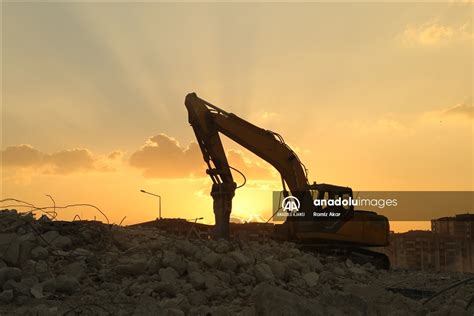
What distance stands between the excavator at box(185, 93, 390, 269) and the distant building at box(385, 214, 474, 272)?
45.6 ft

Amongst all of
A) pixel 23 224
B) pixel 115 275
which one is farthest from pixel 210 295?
pixel 23 224

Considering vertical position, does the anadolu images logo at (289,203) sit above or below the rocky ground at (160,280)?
above

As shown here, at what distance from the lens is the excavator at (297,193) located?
602 inches

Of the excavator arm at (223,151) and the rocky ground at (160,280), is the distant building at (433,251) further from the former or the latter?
the rocky ground at (160,280)

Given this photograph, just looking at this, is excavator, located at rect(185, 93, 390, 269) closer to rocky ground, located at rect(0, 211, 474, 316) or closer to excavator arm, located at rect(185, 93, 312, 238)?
excavator arm, located at rect(185, 93, 312, 238)

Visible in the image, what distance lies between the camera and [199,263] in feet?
30.4

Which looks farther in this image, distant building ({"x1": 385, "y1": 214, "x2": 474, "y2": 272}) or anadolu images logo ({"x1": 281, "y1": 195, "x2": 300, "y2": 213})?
distant building ({"x1": 385, "y1": 214, "x2": 474, "y2": 272})

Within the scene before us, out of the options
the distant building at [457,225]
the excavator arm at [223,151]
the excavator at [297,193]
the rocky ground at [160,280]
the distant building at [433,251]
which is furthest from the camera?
the distant building at [457,225]

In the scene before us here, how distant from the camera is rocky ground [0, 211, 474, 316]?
6680 mm

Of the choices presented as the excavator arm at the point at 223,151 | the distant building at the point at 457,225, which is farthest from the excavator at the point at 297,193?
the distant building at the point at 457,225

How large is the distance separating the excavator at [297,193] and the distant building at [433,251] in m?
13.9

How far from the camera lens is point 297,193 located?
15.9 meters

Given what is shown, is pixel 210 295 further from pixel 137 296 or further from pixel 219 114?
pixel 219 114

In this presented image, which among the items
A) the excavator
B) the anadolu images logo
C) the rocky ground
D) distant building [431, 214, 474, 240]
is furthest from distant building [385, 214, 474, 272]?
the rocky ground
